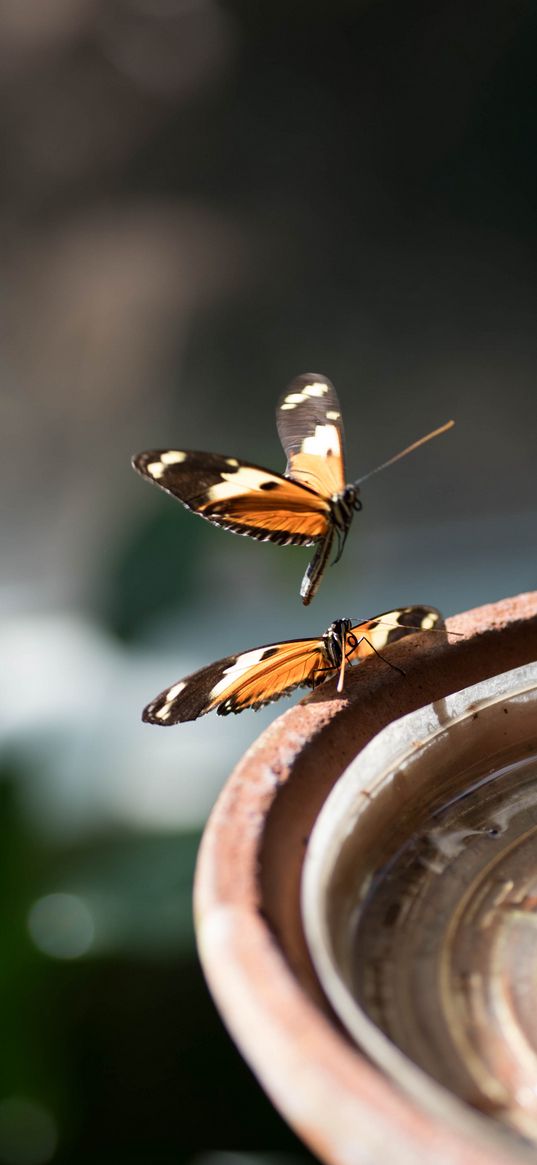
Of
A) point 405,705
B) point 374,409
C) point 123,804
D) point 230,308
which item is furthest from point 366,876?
point 230,308

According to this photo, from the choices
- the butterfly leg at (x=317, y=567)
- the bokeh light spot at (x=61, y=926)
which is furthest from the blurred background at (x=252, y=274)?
the butterfly leg at (x=317, y=567)

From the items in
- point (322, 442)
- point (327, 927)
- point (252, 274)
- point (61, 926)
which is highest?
point (252, 274)

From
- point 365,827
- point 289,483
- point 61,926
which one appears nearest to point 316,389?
point 289,483

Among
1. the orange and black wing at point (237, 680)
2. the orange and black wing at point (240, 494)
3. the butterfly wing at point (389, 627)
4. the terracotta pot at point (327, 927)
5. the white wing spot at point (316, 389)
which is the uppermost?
the white wing spot at point (316, 389)

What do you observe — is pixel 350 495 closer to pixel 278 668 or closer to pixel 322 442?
pixel 322 442

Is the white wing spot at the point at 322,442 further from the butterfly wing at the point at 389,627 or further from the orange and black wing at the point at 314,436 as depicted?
the butterfly wing at the point at 389,627

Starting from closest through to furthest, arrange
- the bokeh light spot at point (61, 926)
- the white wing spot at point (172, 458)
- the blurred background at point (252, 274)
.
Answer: the white wing spot at point (172, 458) < the bokeh light spot at point (61, 926) < the blurred background at point (252, 274)

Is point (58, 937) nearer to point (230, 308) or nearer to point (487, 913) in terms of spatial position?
point (487, 913)

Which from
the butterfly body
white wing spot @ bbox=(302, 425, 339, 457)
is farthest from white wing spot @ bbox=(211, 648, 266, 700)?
white wing spot @ bbox=(302, 425, 339, 457)
